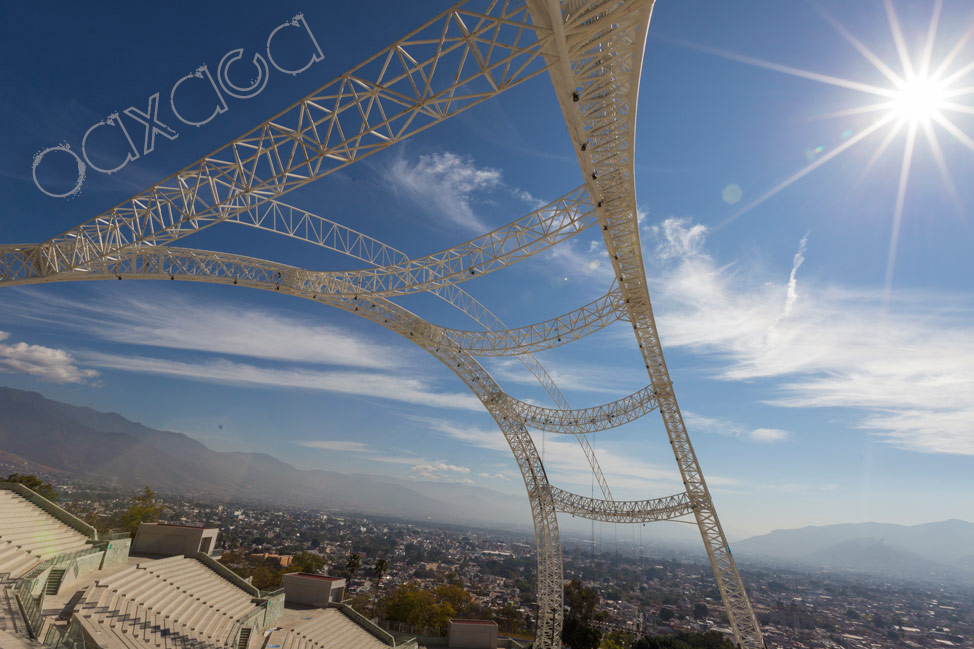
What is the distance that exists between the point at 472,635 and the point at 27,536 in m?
21.7

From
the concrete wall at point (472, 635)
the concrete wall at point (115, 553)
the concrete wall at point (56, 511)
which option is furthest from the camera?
the concrete wall at point (472, 635)

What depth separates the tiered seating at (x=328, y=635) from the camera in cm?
1738

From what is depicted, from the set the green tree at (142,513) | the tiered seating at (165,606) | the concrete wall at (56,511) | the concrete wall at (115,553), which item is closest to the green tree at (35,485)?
the green tree at (142,513)

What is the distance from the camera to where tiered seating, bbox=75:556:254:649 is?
507 inches

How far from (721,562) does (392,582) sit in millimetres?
40725

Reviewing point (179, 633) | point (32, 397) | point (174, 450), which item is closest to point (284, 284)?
point (179, 633)

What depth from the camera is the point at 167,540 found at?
21.0 m

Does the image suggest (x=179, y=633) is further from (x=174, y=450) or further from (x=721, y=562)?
(x=174, y=450)

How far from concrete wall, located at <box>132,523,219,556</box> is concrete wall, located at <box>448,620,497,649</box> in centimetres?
1500

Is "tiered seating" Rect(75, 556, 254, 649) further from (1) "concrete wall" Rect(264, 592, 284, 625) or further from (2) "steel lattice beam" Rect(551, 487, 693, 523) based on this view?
(2) "steel lattice beam" Rect(551, 487, 693, 523)

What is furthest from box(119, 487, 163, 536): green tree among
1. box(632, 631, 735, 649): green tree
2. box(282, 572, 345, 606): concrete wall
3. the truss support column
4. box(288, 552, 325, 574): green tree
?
the truss support column

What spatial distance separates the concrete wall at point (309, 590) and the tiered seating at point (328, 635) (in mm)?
804

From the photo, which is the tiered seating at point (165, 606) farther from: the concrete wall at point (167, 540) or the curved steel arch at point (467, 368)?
the curved steel arch at point (467, 368)

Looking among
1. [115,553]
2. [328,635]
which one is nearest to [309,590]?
[328,635]
